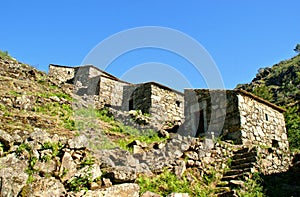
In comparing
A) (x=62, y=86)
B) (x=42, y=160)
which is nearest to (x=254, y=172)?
(x=42, y=160)

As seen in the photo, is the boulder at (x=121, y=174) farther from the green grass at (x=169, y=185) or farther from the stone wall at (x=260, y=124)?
the stone wall at (x=260, y=124)

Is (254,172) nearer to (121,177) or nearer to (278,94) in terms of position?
(121,177)

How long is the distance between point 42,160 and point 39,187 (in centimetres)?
87

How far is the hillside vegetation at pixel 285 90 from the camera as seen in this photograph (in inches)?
621

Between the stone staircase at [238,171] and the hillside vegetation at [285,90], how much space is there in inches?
257

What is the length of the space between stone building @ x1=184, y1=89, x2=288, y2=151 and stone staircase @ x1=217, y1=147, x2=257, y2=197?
157 centimetres

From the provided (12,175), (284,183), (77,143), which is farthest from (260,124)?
→ (12,175)

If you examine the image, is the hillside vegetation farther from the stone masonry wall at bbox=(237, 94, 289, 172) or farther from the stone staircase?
the stone staircase

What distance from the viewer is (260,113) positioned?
42.9ft

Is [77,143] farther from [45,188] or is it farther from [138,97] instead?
[138,97]

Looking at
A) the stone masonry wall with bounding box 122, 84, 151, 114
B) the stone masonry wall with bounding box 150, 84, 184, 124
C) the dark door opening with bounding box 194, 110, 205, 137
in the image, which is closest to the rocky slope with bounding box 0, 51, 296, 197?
the dark door opening with bounding box 194, 110, 205, 137

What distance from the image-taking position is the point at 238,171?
29.9 ft

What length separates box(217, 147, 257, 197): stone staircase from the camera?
8244 millimetres

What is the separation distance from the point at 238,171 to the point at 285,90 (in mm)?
31748
